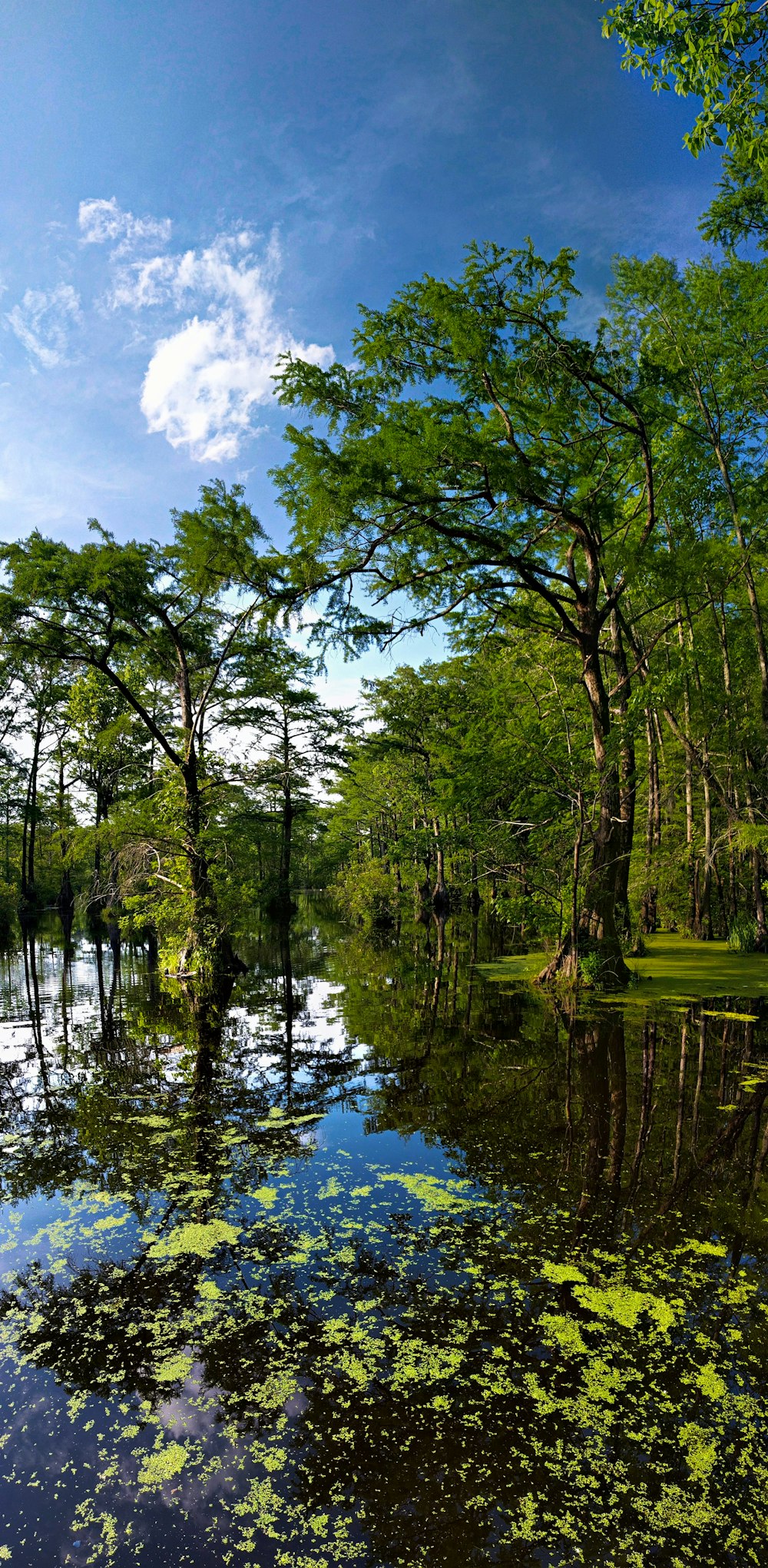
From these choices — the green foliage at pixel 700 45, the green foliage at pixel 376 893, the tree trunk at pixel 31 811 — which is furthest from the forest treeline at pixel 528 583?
the tree trunk at pixel 31 811

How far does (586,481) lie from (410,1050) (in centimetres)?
876

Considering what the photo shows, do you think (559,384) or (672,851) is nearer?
(559,384)

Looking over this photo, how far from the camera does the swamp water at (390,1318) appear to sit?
219 centimetres

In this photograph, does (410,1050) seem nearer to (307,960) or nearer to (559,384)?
(559,384)

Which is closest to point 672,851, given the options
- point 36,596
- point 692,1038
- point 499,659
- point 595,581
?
point 499,659

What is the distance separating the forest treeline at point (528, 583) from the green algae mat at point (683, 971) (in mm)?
697

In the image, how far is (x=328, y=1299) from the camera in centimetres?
337

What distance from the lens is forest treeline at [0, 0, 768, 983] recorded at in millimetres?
8258

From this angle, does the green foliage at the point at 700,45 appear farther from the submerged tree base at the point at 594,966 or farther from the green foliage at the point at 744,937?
the green foliage at the point at 744,937

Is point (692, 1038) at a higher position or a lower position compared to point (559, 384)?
lower

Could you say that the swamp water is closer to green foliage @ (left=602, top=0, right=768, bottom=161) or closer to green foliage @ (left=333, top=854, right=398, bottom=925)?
green foliage @ (left=602, top=0, right=768, bottom=161)

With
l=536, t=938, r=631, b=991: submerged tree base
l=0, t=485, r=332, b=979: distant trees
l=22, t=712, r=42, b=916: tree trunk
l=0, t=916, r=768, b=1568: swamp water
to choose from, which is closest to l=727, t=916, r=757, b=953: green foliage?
l=536, t=938, r=631, b=991: submerged tree base

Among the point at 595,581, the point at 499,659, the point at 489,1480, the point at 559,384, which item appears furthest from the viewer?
the point at 499,659

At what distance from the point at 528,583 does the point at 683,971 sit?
302 inches
